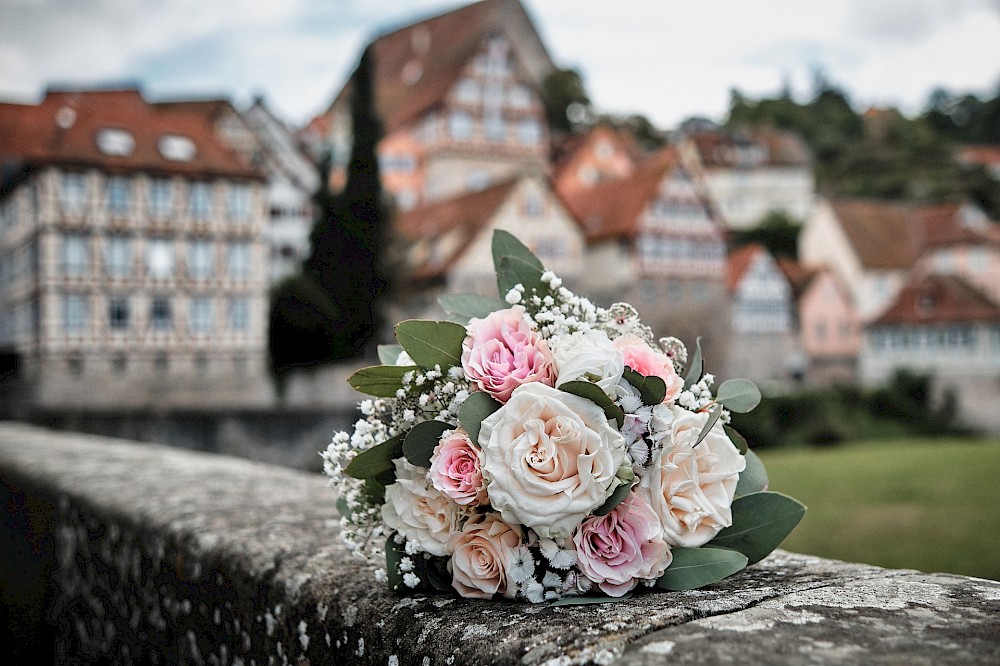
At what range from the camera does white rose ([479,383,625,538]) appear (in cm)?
116

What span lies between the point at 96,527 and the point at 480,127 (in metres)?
39.5

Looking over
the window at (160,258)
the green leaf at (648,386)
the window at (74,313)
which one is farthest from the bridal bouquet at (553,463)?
the window at (160,258)

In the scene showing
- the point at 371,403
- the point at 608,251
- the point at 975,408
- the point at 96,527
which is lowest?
the point at 975,408

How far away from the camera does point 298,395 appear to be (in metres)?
23.7

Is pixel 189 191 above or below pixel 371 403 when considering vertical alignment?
above

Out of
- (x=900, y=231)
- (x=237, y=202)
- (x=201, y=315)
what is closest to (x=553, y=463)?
(x=201, y=315)

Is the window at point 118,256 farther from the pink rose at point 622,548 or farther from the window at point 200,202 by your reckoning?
the pink rose at point 622,548

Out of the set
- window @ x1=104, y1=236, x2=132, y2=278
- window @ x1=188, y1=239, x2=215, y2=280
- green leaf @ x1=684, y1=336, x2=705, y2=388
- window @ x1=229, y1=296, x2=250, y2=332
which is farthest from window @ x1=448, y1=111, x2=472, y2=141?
green leaf @ x1=684, y1=336, x2=705, y2=388

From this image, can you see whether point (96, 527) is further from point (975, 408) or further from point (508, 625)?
point (975, 408)

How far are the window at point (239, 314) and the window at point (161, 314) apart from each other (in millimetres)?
1482

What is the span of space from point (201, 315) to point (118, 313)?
2.01m

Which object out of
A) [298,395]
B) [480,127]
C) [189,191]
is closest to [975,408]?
[480,127]

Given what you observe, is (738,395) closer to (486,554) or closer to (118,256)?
(486,554)

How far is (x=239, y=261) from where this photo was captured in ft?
82.2
